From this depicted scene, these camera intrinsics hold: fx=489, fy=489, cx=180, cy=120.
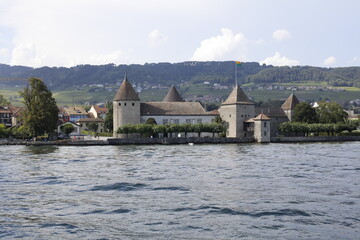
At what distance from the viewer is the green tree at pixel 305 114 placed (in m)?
70.1

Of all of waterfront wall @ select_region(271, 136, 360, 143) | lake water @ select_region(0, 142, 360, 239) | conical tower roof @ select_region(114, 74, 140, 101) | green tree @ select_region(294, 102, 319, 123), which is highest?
conical tower roof @ select_region(114, 74, 140, 101)

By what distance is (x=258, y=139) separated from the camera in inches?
2387

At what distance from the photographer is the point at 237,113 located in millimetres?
63906

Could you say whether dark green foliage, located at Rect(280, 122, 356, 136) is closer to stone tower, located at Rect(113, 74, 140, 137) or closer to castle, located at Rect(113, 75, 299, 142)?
castle, located at Rect(113, 75, 299, 142)

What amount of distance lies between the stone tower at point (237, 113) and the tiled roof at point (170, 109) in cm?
442

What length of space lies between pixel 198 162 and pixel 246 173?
6.81m

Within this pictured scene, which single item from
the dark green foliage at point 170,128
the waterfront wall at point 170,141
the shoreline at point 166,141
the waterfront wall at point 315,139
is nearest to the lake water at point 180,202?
the shoreline at point 166,141

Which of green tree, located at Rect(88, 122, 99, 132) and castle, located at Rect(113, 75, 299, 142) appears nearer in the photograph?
castle, located at Rect(113, 75, 299, 142)

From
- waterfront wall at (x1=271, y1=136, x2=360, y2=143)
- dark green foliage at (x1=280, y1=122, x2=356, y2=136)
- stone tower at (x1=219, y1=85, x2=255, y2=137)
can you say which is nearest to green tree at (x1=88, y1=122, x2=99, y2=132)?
stone tower at (x1=219, y1=85, x2=255, y2=137)

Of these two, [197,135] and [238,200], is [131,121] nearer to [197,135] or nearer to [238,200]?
[197,135]

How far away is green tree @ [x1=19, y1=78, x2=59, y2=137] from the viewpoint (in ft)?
180

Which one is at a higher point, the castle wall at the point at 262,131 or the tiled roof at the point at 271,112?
the tiled roof at the point at 271,112

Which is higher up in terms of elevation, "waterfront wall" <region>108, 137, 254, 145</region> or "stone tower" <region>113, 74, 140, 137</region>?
"stone tower" <region>113, 74, 140, 137</region>

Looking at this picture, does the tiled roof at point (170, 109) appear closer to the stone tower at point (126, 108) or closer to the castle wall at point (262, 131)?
the stone tower at point (126, 108)
